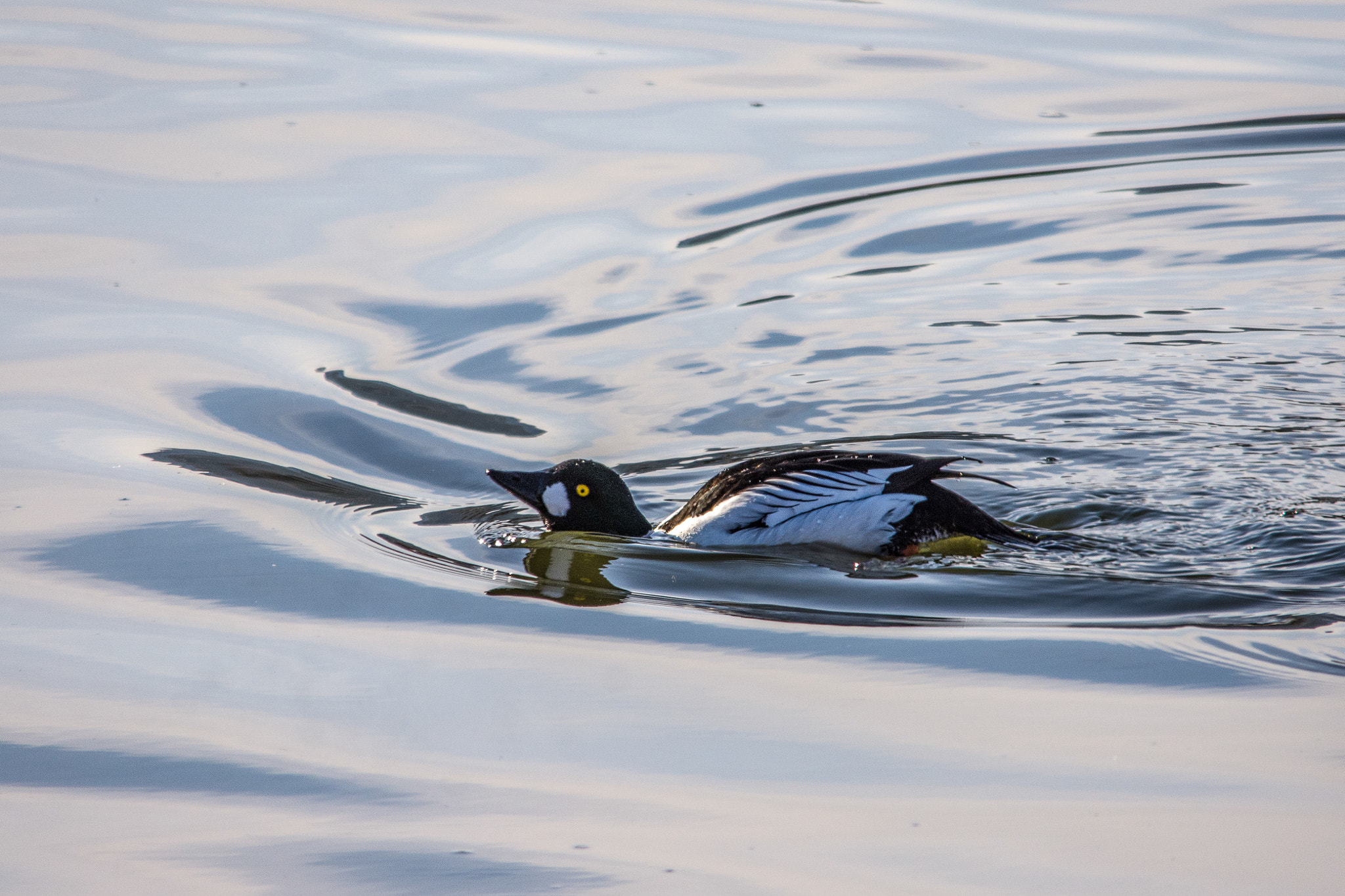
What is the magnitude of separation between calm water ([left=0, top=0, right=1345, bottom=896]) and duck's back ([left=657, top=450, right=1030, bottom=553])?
179 millimetres

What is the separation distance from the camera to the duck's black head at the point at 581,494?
23.7ft

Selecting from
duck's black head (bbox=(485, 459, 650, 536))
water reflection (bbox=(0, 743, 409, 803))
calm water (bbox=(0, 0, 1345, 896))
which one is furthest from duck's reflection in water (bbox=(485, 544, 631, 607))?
water reflection (bbox=(0, 743, 409, 803))

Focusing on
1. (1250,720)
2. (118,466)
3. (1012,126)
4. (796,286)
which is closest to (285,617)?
(118,466)

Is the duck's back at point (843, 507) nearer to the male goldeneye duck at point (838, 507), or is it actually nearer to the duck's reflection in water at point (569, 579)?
the male goldeneye duck at point (838, 507)

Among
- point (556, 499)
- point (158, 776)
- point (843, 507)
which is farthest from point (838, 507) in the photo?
point (158, 776)

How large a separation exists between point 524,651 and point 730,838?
64.5 inches

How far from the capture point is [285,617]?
19.2ft

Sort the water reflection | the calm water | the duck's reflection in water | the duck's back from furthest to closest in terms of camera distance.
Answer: the duck's back < the duck's reflection in water < the water reflection < the calm water

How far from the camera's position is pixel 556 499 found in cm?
727

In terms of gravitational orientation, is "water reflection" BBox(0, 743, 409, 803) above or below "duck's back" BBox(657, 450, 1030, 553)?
below

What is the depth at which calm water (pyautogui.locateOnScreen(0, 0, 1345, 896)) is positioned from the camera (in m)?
4.20

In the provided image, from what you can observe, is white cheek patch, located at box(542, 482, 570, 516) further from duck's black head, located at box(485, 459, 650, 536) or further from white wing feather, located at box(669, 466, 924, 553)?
white wing feather, located at box(669, 466, 924, 553)

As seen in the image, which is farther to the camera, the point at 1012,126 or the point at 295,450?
the point at 1012,126

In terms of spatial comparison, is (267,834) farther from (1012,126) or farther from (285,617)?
(1012,126)
